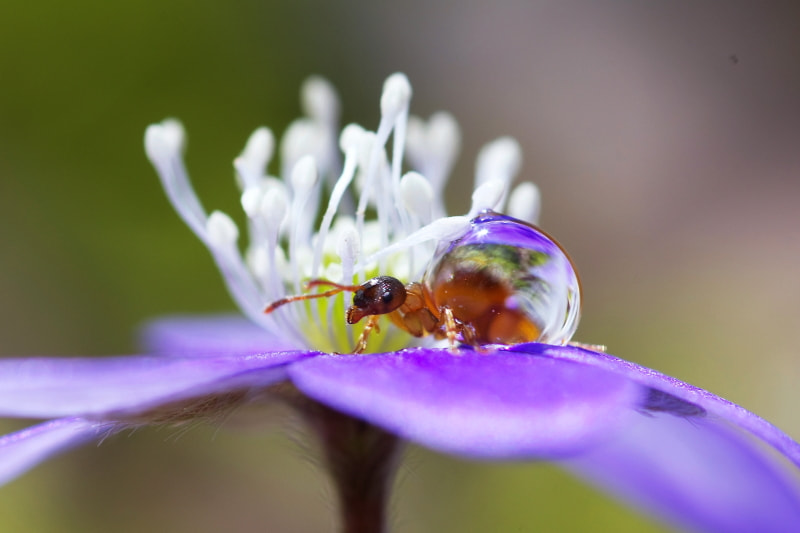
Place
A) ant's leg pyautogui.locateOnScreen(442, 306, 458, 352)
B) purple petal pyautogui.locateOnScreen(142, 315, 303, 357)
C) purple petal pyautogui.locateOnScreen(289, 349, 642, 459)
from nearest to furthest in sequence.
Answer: purple petal pyautogui.locateOnScreen(289, 349, 642, 459) < ant's leg pyautogui.locateOnScreen(442, 306, 458, 352) < purple petal pyautogui.locateOnScreen(142, 315, 303, 357)

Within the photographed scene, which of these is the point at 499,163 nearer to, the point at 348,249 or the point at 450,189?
the point at 348,249

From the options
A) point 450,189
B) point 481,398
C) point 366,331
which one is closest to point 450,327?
point 366,331

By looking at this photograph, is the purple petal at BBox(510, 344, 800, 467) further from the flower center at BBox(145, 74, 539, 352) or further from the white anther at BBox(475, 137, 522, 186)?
the white anther at BBox(475, 137, 522, 186)

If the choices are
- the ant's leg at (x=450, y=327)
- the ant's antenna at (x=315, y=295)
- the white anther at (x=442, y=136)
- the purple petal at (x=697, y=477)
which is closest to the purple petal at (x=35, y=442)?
the ant's antenna at (x=315, y=295)

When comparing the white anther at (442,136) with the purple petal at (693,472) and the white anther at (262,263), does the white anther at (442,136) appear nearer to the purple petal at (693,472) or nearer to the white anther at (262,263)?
the white anther at (262,263)

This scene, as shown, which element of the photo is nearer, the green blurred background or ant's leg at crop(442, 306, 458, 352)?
ant's leg at crop(442, 306, 458, 352)

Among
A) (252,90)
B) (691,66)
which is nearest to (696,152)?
(691,66)

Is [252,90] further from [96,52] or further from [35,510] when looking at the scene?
[35,510]

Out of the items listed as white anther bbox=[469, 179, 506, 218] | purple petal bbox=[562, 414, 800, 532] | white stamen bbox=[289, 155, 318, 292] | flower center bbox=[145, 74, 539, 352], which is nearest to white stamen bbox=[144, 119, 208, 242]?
flower center bbox=[145, 74, 539, 352]

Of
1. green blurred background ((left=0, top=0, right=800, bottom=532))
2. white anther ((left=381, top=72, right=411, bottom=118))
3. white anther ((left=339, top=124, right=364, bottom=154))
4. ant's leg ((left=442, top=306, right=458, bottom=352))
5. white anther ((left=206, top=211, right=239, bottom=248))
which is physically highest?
white anther ((left=381, top=72, right=411, bottom=118))
